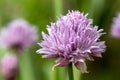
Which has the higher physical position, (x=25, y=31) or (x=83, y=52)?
(x=25, y=31)

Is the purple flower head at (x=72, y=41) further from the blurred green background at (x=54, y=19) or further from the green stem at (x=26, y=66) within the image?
the green stem at (x=26, y=66)

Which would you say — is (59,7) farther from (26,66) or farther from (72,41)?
(72,41)

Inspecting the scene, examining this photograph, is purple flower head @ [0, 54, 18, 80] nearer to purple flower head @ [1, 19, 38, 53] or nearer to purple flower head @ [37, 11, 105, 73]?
purple flower head @ [1, 19, 38, 53]

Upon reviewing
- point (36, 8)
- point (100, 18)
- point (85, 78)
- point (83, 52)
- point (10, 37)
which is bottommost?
point (83, 52)

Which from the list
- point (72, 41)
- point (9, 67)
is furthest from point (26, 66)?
point (72, 41)

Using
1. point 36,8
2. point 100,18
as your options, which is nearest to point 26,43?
point 100,18

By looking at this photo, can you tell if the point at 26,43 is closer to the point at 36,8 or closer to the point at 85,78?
the point at 85,78

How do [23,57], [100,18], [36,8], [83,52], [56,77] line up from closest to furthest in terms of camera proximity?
[83,52] → [56,77] → [23,57] → [100,18] → [36,8]

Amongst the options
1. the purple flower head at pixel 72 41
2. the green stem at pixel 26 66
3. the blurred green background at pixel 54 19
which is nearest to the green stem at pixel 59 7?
the blurred green background at pixel 54 19
